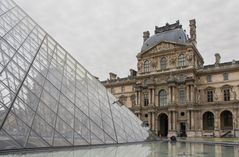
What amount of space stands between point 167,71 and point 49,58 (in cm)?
3637

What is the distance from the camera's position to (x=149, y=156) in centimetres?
1051

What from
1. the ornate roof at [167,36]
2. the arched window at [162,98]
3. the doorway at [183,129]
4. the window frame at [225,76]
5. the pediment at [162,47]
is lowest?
the doorway at [183,129]

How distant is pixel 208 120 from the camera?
47.4m

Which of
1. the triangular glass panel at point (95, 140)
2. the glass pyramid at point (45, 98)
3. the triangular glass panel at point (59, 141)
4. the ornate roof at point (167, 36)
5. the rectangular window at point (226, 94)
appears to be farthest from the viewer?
the ornate roof at point (167, 36)

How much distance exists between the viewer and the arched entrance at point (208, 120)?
4683 cm

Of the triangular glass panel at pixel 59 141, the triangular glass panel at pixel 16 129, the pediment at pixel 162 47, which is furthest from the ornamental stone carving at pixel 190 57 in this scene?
the triangular glass panel at pixel 16 129

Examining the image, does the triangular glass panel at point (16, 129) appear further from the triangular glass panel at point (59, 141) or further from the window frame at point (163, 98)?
the window frame at point (163, 98)

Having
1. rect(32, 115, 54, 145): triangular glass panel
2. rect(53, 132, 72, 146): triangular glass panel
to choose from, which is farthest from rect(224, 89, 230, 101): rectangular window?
rect(32, 115, 54, 145): triangular glass panel

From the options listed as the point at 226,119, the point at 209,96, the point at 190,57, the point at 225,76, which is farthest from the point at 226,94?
the point at 190,57

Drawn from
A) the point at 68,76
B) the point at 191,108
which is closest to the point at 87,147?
the point at 68,76

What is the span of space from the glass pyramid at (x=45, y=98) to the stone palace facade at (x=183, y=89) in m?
28.2

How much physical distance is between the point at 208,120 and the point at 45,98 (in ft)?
131

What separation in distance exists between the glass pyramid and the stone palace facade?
A: 28187 millimetres

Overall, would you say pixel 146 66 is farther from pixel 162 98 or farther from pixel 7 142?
pixel 7 142
